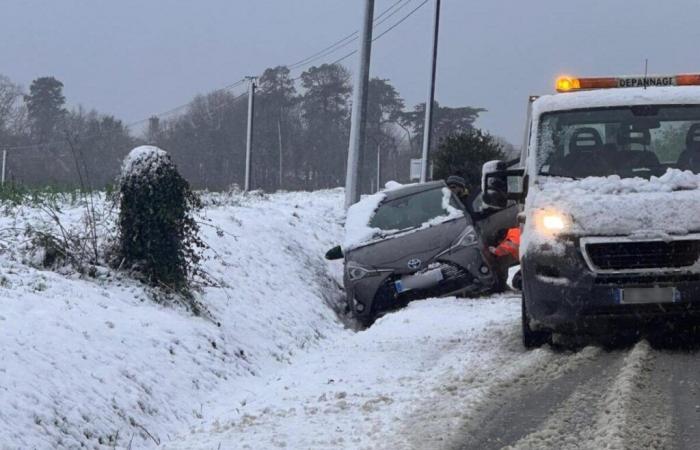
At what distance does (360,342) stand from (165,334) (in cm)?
240

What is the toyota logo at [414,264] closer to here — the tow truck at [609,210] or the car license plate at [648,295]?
the tow truck at [609,210]

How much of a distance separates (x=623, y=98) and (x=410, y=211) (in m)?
4.78

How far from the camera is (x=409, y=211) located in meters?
13.0

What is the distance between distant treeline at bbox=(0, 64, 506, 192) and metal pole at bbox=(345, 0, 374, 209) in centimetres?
5764

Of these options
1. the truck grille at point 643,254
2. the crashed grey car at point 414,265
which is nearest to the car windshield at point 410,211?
the crashed grey car at point 414,265

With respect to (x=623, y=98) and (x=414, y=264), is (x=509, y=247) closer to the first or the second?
(x=414, y=264)

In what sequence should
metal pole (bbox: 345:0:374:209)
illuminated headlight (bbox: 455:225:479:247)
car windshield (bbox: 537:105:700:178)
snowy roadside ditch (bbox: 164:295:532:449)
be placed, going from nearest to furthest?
1. snowy roadside ditch (bbox: 164:295:532:449)
2. car windshield (bbox: 537:105:700:178)
3. illuminated headlight (bbox: 455:225:479:247)
4. metal pole (bbox: 345:0:374:209)

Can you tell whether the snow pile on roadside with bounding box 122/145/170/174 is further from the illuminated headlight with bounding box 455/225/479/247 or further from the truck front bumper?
the illuminated headlight with bounding box 455/225/479/247

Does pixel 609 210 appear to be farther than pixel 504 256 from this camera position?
No

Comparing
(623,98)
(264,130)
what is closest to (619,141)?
(623,98)

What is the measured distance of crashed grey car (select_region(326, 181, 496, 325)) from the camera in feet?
39.0

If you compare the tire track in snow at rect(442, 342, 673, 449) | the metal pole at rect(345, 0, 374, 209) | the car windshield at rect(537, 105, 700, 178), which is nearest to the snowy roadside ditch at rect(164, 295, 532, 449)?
the tire track in snow at rect(442, 342, 673, 449)

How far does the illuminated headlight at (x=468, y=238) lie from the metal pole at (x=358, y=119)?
7781 mm

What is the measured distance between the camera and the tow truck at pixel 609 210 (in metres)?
7.28
